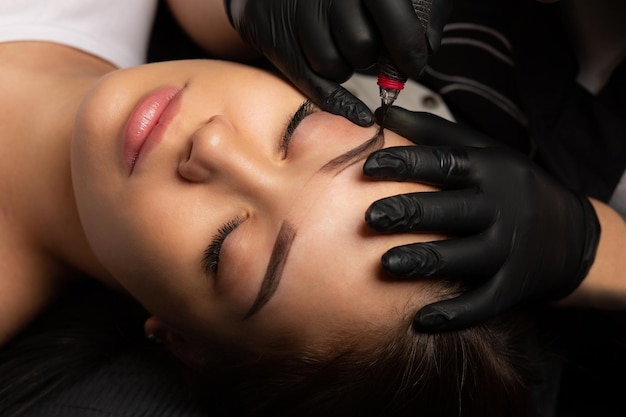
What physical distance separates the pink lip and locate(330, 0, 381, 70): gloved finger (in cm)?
28

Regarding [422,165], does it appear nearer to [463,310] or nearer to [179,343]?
[463,310]

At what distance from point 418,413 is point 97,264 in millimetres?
672

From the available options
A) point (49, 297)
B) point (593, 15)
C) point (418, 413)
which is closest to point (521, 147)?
point (593, 15)

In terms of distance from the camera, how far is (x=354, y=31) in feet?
3.50

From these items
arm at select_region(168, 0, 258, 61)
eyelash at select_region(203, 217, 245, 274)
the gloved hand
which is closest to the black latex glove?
the gloved hand

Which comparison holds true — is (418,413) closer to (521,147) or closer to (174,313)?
(174,313)

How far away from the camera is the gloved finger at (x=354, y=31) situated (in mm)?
1067

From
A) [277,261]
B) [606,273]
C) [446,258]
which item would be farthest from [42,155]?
[606,273]

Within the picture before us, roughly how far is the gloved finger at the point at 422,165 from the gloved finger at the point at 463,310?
0.18 metres

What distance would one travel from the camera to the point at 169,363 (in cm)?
136

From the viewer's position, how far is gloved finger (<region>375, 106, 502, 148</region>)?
3.74 feet

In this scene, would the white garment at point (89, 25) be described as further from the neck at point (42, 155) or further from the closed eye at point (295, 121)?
the closed eye at point (295, 121)

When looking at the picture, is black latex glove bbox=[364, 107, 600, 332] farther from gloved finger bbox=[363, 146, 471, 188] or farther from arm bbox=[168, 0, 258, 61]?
arm bbox=[168, 0, 258, 61]

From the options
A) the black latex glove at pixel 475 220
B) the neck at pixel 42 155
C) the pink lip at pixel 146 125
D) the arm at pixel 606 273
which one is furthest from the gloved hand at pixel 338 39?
the arm at pixel 606 273
